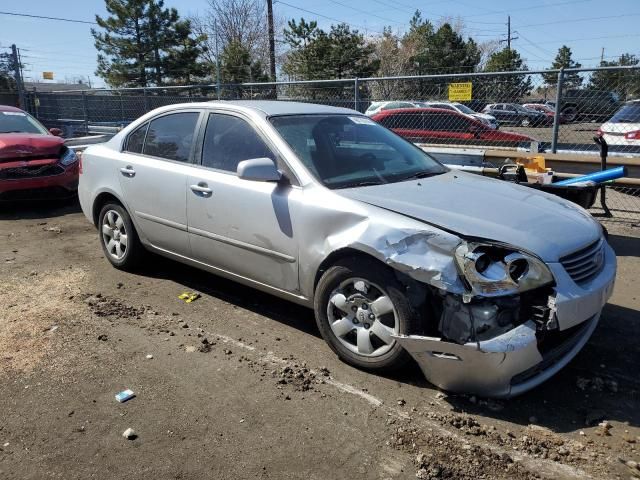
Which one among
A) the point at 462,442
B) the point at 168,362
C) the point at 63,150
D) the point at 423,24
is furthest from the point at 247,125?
the point at 423,24

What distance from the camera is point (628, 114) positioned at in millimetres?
9812

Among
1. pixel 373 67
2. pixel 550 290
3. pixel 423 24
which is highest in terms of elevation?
pixel 423 24

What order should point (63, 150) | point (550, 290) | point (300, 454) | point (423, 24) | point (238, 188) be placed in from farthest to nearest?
point (423, 24) < point (63, 150) < point (238, 188) < point (550, 290) < point (300, 454)

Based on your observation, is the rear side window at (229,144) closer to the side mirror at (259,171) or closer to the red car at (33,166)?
the side mirror at (259,171)

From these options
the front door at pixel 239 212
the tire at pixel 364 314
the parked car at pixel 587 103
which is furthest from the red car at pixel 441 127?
the tire at pixel 364 314

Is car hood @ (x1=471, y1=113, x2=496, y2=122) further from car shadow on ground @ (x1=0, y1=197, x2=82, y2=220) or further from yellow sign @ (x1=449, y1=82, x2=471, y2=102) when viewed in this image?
car shadow on ground @ (x1=0, y1=197, x2=82, y2=220)

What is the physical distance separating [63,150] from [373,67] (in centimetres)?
3329

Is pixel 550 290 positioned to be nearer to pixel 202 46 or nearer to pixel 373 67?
pixel 373 67

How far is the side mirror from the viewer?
3.72m

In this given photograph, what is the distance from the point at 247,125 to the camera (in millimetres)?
4207

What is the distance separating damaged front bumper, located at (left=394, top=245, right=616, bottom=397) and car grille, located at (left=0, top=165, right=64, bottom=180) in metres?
7.03

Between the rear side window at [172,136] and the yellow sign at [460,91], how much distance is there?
5.95 meters

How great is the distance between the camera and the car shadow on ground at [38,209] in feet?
Result: 26.9

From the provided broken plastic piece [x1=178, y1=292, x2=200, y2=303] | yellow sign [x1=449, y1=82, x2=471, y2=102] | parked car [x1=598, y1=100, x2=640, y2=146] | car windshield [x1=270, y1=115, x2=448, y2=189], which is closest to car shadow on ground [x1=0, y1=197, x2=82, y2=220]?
broken plastic piece [x1=178, y1=292, x2=200, y2=303]
